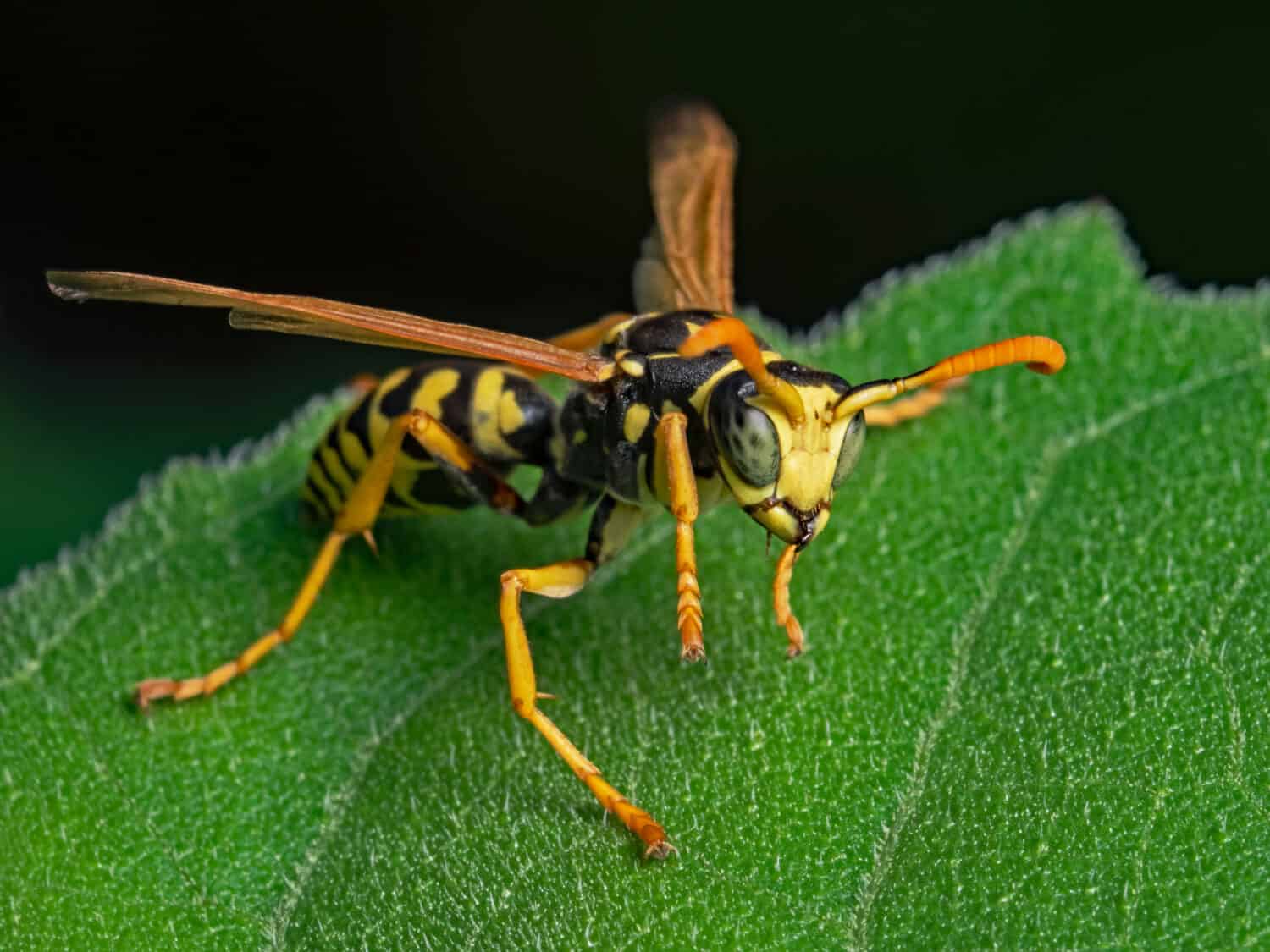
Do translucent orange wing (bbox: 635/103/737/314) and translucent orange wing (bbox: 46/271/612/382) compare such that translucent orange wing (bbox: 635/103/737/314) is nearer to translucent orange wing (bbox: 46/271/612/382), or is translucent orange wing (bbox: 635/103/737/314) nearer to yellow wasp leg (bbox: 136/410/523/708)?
yellow wasp leg (bbox: 136/410/523/708)

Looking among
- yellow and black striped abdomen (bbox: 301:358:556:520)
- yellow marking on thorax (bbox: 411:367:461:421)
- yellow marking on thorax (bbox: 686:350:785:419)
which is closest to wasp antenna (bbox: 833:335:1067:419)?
yellow marking on thorax (bbox: 686:350:785:419)

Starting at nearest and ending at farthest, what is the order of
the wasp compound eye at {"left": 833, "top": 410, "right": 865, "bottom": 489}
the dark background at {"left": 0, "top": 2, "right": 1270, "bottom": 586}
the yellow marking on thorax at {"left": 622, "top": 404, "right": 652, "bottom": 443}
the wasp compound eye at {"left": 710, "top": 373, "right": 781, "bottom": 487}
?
the wasp compound eye at {"left": 710, "top": 373, "right": 781, "bottom": 487} < the wasp compound eye at {"left": 833, "top": 410, "right": 865, "bottom": 489} < the yellow marking on thorax at {"left": 622, "top": 404, "right": 652, "bottom": 443} < the dark background at {"left": 0, "top": 2, "right": 1270, "bottom": 586}

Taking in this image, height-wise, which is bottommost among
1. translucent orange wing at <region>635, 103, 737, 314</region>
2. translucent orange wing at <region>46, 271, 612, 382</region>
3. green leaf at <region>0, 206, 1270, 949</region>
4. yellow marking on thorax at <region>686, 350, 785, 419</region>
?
green leaf at <region>0, 206, 1270, 949</region>

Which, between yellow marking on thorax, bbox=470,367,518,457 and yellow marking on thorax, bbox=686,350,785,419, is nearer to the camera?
yellow marking on thorax, bbox=686,350,785,419

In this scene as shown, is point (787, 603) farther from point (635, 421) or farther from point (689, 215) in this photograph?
point (689, 215)

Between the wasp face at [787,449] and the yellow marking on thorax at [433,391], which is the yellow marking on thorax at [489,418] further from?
the wasp face at [787,449]

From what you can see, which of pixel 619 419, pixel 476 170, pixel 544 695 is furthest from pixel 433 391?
pixel 476 170

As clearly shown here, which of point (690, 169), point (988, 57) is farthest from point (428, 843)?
point (988, 57)

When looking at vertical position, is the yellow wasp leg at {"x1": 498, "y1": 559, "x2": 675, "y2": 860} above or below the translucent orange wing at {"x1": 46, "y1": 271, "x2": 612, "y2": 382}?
below
